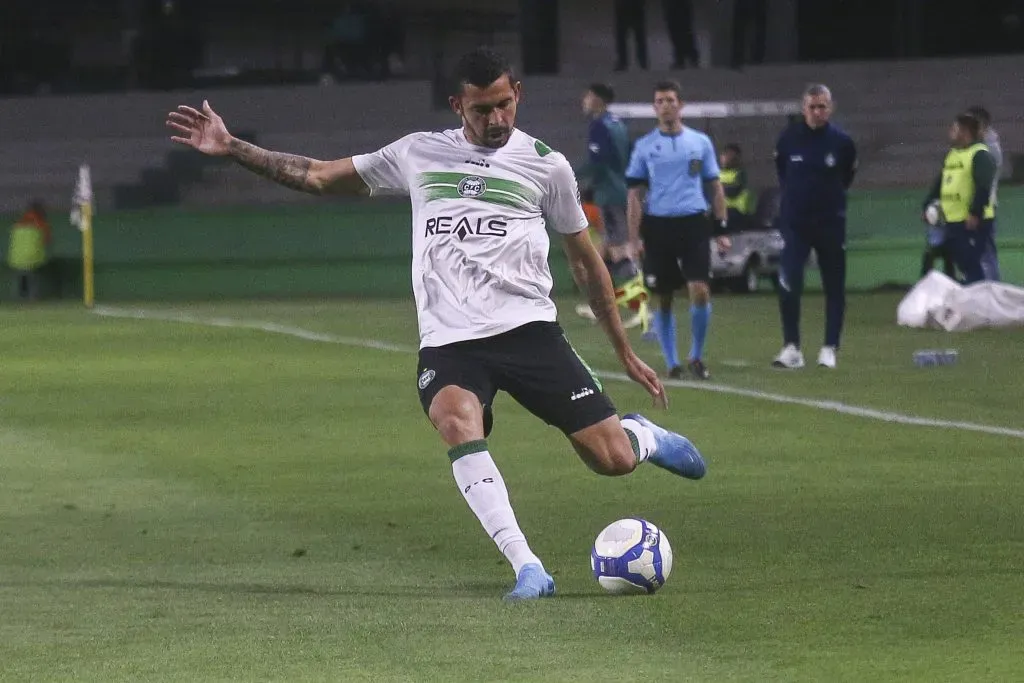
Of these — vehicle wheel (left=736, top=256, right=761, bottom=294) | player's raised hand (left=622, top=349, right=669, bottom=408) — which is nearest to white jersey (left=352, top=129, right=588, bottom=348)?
player's raised hand (left=622, top=349, right=669, bottom=408)

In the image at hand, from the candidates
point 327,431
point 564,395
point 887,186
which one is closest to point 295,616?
point 564,395

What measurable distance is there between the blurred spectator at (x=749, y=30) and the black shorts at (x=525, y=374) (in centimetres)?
2825

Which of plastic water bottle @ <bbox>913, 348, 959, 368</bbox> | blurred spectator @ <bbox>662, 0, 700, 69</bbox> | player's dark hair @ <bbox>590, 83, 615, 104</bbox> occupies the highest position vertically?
blurred spectator @ <bbox>662, 0, 700, 69</bbox>

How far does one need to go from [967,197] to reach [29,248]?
14.9 m

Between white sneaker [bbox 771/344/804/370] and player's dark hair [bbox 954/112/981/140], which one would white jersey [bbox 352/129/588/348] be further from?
player's dark hair [bbox 954/112/981/140]

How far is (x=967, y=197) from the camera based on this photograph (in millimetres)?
20234

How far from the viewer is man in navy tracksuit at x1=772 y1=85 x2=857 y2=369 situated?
15367 millimetres

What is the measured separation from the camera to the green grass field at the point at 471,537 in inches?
226

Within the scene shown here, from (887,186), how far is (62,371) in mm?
17682

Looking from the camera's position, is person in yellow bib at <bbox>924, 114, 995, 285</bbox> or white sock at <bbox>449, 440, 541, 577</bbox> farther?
person in yellow bib at <bbox>924, 114, 995, 285</bbox>

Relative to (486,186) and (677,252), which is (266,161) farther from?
(677,252)

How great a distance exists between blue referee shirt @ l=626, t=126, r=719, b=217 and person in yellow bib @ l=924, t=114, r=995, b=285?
5358 millimetres

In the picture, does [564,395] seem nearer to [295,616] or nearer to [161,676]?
[295,616]

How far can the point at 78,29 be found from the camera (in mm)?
39312
